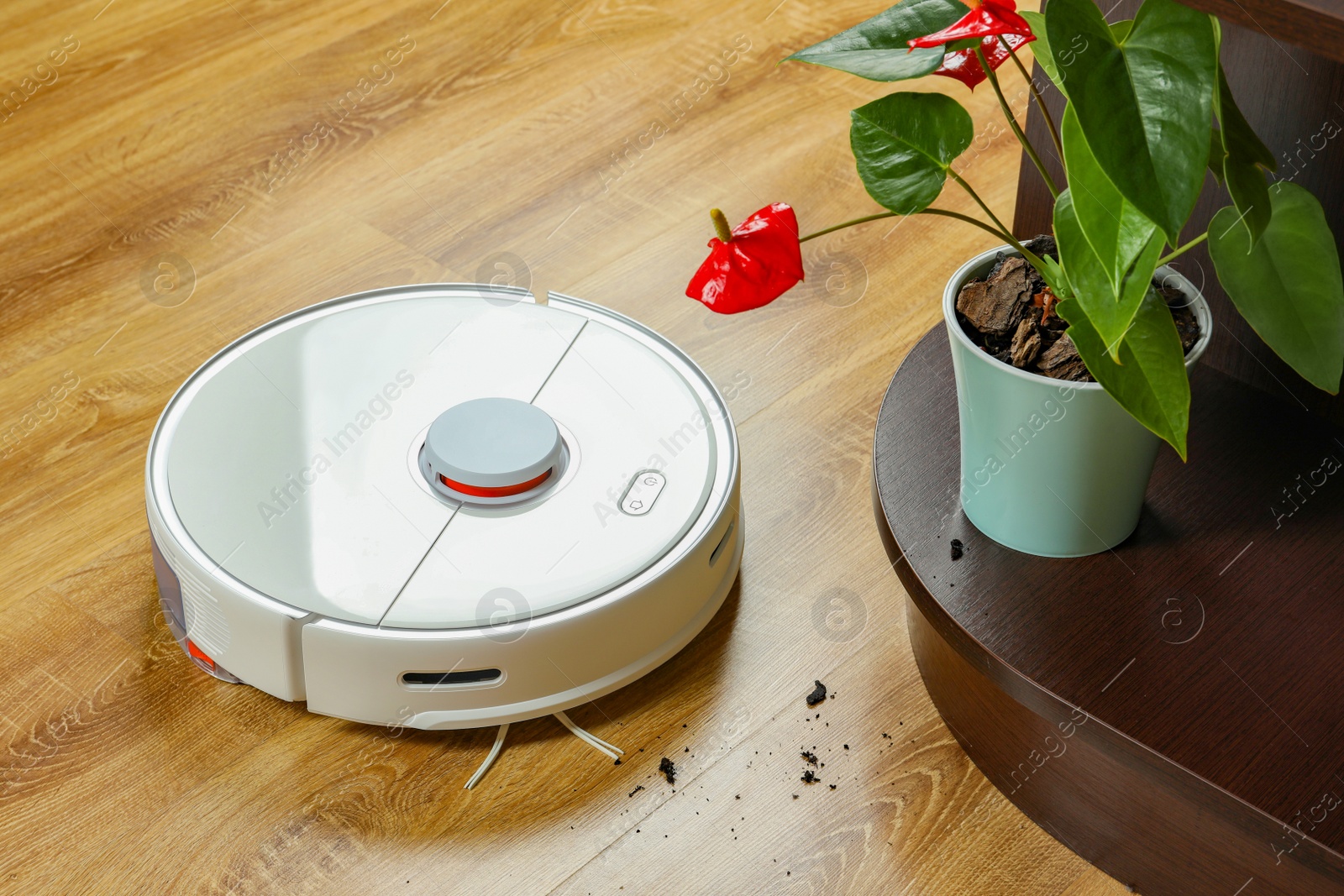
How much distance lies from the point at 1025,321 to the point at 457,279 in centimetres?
78

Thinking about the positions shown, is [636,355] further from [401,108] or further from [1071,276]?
[401,108]

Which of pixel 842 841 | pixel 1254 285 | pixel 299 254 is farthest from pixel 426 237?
pixel 1254 285

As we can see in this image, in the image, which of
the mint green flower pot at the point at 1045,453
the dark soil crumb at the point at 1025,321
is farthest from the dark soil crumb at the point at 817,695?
the dark soil crumb at the point at 1025,321

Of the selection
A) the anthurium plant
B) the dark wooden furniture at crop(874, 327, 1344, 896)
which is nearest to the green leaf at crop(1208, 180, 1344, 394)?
the anthurium plant

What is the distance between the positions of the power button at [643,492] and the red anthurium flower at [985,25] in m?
0.47

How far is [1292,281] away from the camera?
0.65 m

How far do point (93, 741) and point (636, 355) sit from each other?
529mm

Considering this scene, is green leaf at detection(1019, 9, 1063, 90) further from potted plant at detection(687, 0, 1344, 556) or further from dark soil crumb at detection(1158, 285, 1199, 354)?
dark soil crumb at detection(1158, 285, 1199, 354)

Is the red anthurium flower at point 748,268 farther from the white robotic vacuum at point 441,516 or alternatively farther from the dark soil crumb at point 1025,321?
the white robotic vacuum at point 441,516

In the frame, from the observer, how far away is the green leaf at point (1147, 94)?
476 mm

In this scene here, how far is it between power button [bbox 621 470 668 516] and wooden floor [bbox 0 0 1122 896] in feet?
0.44

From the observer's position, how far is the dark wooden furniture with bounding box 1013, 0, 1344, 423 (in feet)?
2.68

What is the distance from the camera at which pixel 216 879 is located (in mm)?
855

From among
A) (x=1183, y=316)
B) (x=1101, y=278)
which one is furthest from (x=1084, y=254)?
(x=1183, y=316)
